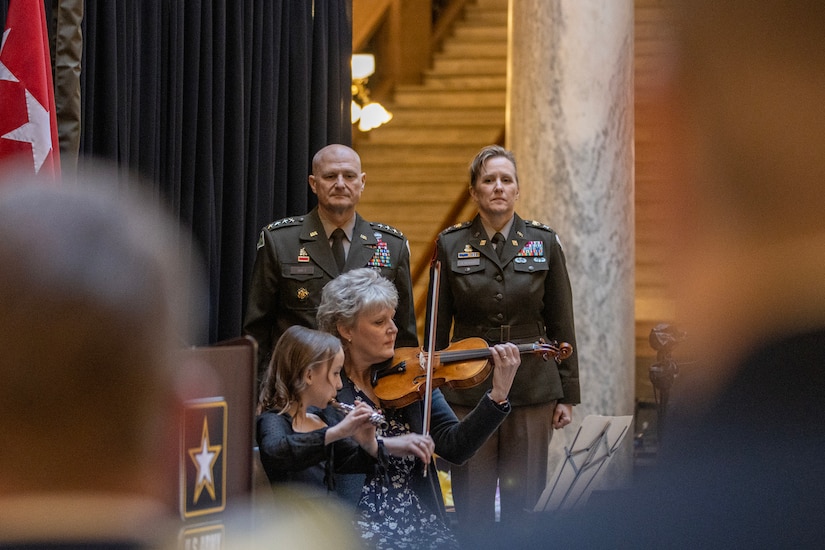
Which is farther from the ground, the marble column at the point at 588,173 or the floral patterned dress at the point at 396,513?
the marble column at the point at 588,173

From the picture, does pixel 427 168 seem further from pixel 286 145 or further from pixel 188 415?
pixel 188 415

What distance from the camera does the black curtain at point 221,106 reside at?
3.53 m

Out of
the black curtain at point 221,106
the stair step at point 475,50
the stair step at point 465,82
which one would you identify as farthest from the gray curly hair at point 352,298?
the stair step at point 475,50

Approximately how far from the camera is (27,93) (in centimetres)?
285

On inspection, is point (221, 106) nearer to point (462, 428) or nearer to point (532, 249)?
point (532, 249)

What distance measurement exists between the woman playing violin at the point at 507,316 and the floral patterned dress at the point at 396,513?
0.81 m

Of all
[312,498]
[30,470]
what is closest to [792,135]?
[30,470]

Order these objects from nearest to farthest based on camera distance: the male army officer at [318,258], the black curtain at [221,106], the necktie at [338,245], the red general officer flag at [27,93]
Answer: the red general officer flag at [27,93]
the male army officer at [318,258]
the necktie at [338,245]
the black curtain at [221,106]

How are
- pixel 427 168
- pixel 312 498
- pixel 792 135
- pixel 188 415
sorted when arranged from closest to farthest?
1. pixel 792 135
2. pixel 188 415
3. pixel 312 498
4. pixel 427 168

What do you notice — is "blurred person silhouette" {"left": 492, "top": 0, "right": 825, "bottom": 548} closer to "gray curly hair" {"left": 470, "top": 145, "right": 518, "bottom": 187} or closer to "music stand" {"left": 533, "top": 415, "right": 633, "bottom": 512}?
"music stand" {"left": 533, "top": 415, "right": 633, "bottom": 512}

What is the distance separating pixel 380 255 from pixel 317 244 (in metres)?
0.20

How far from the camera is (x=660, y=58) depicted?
1.25 ft

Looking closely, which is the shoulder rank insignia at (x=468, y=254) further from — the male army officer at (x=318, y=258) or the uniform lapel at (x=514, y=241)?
the male army officer at (x=318, y=258)

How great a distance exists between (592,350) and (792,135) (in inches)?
152
